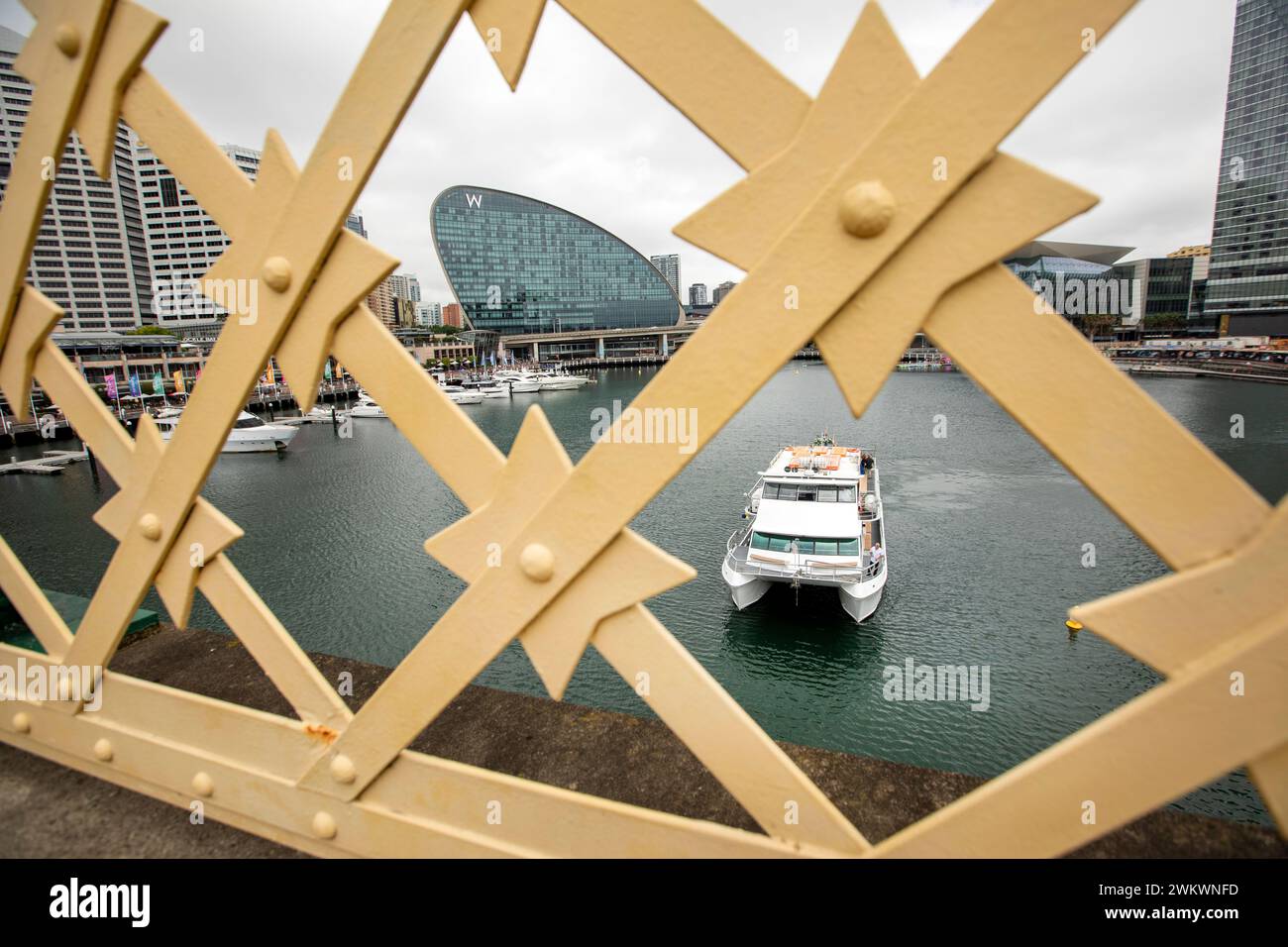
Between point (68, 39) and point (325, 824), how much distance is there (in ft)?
9.46

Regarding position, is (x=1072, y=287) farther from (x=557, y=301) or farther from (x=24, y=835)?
(x=24, y=835)

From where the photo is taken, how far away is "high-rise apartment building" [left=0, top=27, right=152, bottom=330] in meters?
73.3

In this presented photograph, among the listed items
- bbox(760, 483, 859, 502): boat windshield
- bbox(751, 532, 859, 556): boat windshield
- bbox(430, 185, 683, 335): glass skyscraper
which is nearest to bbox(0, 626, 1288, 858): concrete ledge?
A: bbox(751, 532, 859, 556): boat windshield

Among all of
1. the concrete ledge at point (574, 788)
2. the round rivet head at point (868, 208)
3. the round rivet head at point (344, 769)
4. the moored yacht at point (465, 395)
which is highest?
the moored yacht at point (465, 395)

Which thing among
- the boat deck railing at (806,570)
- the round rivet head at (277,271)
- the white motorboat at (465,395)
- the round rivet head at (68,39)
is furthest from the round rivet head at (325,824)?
the white motorboat at (465,395)

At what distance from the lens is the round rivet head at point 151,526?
2.12m

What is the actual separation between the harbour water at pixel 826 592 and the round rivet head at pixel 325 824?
2627mm

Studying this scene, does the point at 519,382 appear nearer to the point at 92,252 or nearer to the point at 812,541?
the point at 812,541

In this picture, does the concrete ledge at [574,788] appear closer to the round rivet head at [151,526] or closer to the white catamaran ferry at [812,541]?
the round rivet head at [151,526]

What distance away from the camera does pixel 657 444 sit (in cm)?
139

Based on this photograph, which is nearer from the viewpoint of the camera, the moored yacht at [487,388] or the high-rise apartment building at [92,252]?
the moored yacht at [487,388]

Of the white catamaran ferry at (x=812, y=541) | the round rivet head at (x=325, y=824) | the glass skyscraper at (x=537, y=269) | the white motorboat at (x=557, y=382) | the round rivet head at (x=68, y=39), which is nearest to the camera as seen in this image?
the round rivet head at (x=68, y=39)

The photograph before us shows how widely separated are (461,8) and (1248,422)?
49.7m

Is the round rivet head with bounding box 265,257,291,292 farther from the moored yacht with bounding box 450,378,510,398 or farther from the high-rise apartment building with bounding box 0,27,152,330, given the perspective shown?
the high-rise apartment building with bounding box 0,27,152,330
